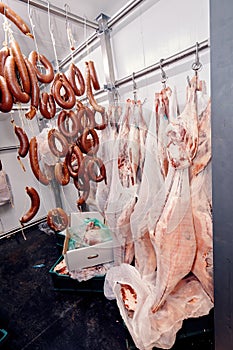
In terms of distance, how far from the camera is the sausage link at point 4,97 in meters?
0.63

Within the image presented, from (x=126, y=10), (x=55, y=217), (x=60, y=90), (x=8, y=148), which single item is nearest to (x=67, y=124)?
(x=60, y=90)

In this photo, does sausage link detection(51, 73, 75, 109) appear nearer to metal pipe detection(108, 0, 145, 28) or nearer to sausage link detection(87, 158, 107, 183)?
sausage link detection(87, 158, 107, 183)

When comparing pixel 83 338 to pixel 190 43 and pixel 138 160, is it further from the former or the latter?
pixel 190 43

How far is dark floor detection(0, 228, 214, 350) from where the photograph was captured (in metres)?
0.78

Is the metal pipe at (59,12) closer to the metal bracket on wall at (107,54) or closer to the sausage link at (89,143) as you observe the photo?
the metal bracket on wall at (107,54)

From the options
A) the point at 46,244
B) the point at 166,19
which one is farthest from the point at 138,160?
the point at 46,244

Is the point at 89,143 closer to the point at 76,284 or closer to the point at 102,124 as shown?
the point at 102,124

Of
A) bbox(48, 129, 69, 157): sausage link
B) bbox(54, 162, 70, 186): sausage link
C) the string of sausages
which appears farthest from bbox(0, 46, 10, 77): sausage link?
bbox(54, 162, 70, 186): sausage link

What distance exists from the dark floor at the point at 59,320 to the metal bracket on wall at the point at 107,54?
1.31m

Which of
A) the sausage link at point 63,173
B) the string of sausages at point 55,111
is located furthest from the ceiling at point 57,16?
the sausage link at point 63,173

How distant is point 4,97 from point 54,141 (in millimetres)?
352

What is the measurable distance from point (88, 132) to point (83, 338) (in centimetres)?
114

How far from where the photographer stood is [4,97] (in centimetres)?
64

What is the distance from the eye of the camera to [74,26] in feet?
4.05
